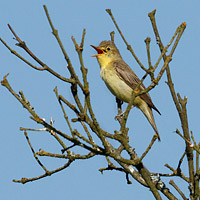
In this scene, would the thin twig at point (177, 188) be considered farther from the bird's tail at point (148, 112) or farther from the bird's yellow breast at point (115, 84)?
the bird's tail at point (148, 112)

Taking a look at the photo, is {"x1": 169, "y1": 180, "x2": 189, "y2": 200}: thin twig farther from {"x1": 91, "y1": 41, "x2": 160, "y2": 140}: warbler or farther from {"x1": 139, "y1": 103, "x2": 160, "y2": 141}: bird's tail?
{"x1": 139, "y1": 103, "x2": 160, "y2": 141}: bird's tail

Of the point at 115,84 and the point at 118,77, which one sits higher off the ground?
the point at 118,77

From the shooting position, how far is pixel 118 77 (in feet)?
26.5

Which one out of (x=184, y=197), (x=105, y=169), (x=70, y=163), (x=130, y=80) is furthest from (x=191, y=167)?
(x=130, y=80)

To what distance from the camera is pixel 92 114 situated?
3.48 meters

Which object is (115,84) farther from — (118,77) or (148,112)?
(148,112)

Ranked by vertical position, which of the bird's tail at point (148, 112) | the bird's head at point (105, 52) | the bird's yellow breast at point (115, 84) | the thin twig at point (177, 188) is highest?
the bird's head at point (105, 52)

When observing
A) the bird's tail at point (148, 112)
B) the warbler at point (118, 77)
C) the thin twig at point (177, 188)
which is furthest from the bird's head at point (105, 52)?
the thin twig at point (177, 188)

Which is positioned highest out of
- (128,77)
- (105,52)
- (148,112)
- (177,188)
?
(105,52)

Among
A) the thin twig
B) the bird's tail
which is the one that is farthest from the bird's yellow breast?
the thin twig

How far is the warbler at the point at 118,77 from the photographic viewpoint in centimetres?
786

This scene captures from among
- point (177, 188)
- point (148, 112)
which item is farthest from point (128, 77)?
point (177, 188)

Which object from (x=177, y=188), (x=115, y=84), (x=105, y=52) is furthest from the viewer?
(x=105, y=52)

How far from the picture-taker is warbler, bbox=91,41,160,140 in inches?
310
